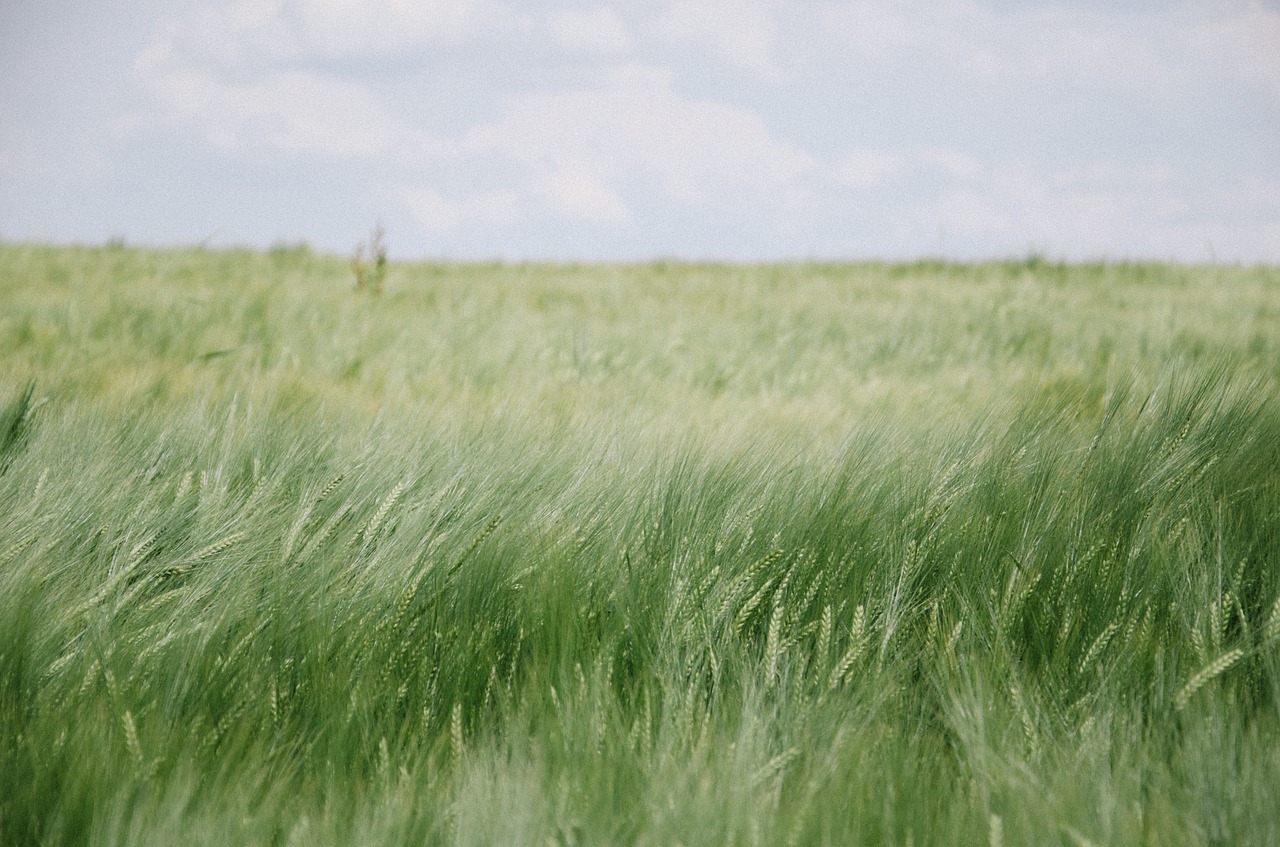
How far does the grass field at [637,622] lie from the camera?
792mm

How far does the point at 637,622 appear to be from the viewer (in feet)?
3.65

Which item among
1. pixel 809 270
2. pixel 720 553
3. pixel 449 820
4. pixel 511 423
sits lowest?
pixel 449 820

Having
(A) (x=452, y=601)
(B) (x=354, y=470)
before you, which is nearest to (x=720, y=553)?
(A) (x=452, y=601)

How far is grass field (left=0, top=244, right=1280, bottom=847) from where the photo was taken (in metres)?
0.79

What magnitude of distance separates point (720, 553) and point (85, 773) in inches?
32.6

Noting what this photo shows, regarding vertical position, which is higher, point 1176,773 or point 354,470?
point 354,470

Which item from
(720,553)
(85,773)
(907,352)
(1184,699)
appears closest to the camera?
(85,773)

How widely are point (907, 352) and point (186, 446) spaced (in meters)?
3.06

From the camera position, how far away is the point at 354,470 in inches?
55.7

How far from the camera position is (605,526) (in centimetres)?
129

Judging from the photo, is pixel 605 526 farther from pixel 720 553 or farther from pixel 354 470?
pixel 354 470

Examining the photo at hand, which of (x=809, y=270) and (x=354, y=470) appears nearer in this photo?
(x=354, y=470)

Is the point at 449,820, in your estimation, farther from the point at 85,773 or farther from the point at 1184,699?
the point at 1184,699

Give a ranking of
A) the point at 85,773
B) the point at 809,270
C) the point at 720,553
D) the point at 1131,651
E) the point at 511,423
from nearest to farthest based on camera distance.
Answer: the point at 85,773 → the point at 1131,651 → the point at 720,553 → the point at 511,423 → the point at 809,270
